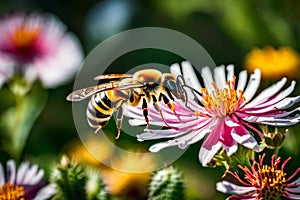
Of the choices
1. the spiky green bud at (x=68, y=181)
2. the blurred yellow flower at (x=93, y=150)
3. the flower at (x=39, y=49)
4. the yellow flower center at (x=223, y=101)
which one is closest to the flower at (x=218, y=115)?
the yellow flower center at (x=223, y=101)

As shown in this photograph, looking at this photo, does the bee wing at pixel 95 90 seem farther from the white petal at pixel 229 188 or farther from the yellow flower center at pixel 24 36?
the yellow flower center at pixel 24 36

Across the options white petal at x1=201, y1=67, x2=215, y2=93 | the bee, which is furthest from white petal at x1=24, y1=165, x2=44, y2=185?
white petal at x1=201, y1=67, x2=215, y2=93

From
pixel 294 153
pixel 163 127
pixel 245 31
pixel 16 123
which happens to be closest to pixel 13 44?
pixel 16 123

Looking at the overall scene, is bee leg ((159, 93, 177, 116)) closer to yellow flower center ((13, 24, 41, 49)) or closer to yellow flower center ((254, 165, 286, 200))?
yellow flower center ((254, 165, 286, 200))

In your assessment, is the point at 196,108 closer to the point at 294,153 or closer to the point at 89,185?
the point at 89,185

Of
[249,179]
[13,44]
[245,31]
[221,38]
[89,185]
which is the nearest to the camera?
[249,179]

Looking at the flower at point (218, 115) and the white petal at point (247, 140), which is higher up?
the flower at point (218, 115)
